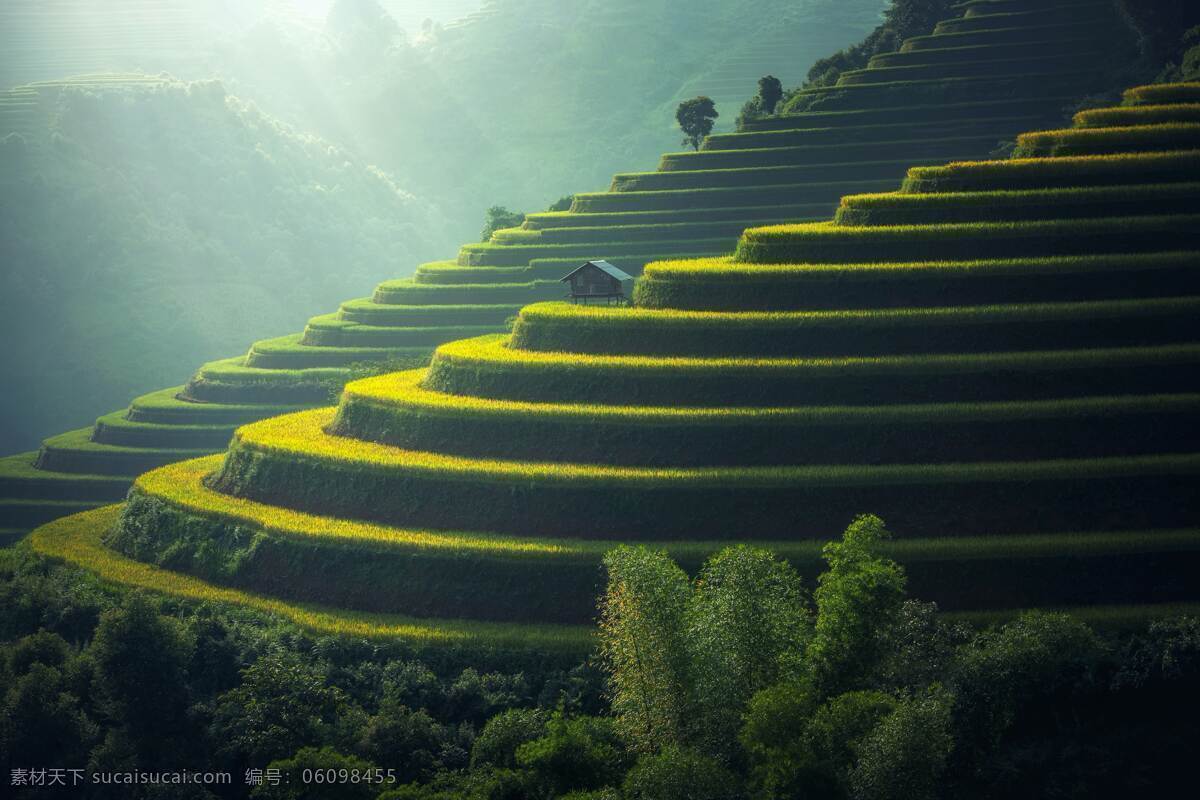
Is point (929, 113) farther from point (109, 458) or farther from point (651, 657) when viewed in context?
point (651, 657)

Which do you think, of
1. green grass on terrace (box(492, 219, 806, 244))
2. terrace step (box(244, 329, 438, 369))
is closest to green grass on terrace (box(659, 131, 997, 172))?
green grass on terrace (box(492, 219, 806, 244))

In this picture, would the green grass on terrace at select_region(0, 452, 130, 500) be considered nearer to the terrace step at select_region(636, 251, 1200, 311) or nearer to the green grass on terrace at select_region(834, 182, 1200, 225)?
the terrace step at select_region(636, 251, 1200, 311)

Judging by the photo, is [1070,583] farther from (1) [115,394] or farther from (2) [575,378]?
(1) [115,394]

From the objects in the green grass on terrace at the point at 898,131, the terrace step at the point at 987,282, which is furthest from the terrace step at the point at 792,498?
the green grass on terrace at the point at 898,131

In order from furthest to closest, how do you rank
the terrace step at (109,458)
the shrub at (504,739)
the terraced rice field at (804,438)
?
the terrace step at (109,458) < the terraced rice field at (804,438) < the shrub at (504,739)

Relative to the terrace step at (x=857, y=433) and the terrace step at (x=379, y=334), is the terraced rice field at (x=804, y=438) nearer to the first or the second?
the terrace step at (x=857, y=433)

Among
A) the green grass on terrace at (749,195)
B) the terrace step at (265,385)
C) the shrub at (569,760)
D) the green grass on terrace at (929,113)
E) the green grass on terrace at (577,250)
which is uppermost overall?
the green grass on terrace at (929,113)
